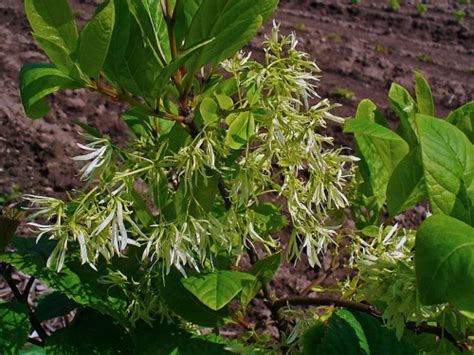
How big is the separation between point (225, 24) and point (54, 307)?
792mm

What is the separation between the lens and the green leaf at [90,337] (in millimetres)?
1220

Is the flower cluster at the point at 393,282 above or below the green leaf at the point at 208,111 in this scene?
below

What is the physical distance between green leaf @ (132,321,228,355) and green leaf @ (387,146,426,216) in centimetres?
44

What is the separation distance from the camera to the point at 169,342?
1.23 metres

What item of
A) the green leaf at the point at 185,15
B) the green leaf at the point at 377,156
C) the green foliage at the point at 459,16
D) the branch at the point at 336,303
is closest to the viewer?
the green leaf at the point at 185,15

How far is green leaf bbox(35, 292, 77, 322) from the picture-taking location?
1402 millimetres

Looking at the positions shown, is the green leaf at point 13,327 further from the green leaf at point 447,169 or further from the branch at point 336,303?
the green leaf at point 447,169

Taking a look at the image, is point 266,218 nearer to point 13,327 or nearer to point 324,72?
point 13,327

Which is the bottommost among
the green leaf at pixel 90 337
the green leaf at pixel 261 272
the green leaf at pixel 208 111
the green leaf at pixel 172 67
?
the green leaf at pixel 90 337

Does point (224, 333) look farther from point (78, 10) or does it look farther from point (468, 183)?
point (78, 10)

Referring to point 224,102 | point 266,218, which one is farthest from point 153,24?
point 266,218

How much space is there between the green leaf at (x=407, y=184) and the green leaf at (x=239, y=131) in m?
0.37

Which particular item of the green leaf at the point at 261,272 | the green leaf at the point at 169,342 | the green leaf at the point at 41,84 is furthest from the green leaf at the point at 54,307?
the green leaf at the point at 41,84

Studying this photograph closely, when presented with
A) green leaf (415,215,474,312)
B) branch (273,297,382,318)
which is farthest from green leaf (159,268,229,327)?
green leaf (415,215,474,312)
